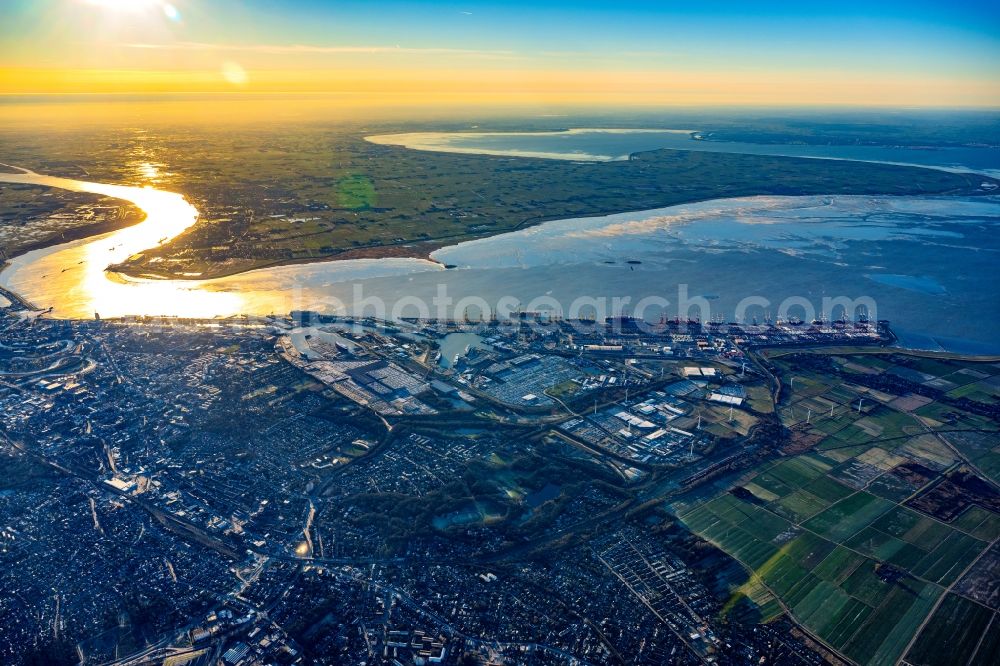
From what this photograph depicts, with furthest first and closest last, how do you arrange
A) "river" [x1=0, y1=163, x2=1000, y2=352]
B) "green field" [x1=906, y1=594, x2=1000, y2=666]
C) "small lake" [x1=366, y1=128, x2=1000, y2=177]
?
"small lake" [x1=366, y1=128, x2=1000, y2=177]
"river" [x1=0, y1=163, x2=1000, y2=352]
"green field" [x1=906, y1=594, x2=1000, y2=666]

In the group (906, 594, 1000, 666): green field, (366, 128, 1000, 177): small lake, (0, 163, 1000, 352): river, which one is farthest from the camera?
(366, 128, 1000, 177): small lake

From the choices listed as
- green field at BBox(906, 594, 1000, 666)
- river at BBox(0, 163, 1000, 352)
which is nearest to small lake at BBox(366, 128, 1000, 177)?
river at BBox(0, 163, 1000, 352)

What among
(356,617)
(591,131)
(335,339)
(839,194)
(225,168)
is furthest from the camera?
Answer: (591,131)

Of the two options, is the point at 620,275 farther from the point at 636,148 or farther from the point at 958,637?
the point at 636,148

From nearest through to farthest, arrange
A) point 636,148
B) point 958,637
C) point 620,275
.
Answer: point 958,637, point 620,275, point 636,148

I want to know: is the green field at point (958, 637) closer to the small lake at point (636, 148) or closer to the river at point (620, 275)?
the river at point (620, 275)

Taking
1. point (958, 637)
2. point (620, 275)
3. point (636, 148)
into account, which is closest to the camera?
point (958, 637)

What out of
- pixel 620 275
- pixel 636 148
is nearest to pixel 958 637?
pixel 620 275

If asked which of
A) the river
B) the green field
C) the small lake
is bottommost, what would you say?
the green field

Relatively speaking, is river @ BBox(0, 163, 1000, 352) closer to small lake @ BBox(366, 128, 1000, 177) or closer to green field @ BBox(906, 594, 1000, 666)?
green field @ BBox(906, 594, 1000, 666)

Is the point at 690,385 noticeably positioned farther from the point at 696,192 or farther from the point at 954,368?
the point at 696,192

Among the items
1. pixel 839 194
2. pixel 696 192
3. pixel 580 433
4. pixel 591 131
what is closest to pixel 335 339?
pixel 580 433
